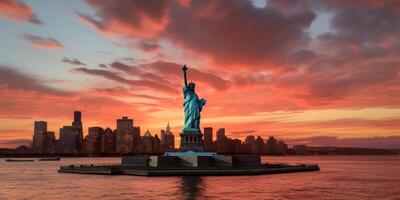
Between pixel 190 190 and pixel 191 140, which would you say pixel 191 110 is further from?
pixel 190 190

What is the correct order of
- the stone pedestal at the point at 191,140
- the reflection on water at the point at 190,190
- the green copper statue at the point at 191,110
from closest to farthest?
the reflection on water at the point at 190,190, the stone pedestal at the point at 191,140, the green copper statue at the point at 191,110

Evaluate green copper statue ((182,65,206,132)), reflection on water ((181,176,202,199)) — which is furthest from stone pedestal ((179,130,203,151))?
reflection on water ((181,176,202,199))

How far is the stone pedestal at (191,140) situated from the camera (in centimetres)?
11025

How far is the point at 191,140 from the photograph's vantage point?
365 ft

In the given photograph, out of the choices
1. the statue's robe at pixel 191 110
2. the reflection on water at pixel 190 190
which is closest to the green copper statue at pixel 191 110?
the statue's robe at pixel 191 110

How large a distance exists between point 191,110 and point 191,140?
287 inches

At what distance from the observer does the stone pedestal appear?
11025 centimetres

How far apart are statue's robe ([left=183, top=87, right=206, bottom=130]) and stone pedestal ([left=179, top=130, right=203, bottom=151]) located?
154 cm

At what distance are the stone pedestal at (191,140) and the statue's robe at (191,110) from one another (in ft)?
5.06

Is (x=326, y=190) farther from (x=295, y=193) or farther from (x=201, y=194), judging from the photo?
(x=201, y=194)

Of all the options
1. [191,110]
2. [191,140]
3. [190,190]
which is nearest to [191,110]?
[191,110]

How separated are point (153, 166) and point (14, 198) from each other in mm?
45025

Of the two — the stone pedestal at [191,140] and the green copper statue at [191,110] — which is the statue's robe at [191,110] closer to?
the green copper statue at [191,110]

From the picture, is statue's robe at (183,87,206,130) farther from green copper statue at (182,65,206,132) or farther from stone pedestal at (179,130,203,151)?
stone pedestal at (179,130,203,151)
